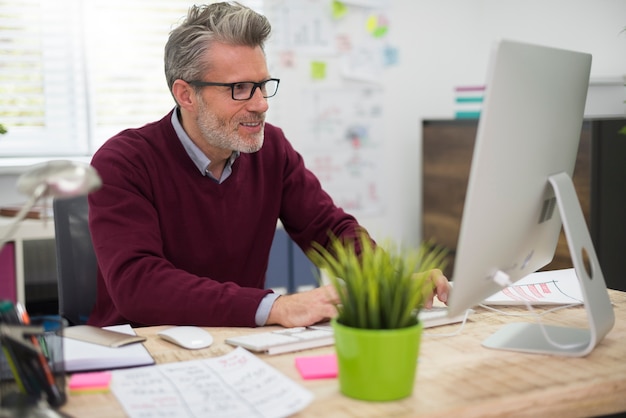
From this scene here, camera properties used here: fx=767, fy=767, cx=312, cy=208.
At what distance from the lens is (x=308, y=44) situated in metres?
3.46

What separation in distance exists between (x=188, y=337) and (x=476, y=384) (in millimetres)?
471

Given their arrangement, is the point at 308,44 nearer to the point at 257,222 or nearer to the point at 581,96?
the point at 257,222

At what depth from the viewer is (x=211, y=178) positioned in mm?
1786

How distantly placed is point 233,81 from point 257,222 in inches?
13.5

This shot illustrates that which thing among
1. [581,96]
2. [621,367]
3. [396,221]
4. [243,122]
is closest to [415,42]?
[396,221]

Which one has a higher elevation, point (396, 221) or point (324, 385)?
point (324, 385)

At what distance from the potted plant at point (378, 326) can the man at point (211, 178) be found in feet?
1.75

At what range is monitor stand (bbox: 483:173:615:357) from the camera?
1.15m

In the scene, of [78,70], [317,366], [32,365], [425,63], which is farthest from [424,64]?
[32,365]

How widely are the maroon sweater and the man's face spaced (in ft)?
0.26

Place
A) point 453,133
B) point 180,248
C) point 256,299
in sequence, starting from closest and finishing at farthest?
1. point 256,299
2. point 180,248
3. point 453,133

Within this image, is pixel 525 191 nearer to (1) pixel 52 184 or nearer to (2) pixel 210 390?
(2) pixel 210 390

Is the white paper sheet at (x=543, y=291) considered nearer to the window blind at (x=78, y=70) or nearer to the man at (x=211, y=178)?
the man at (x=211, y=178)

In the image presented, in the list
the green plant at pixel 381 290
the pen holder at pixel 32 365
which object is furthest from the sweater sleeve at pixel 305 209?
the pen holder at pixel 32 365
